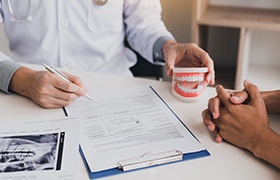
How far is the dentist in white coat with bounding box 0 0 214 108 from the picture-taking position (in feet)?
4.42

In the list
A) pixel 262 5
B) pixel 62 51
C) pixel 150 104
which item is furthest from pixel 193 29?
pixel 150 104

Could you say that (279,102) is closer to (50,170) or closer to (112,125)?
(112,125)

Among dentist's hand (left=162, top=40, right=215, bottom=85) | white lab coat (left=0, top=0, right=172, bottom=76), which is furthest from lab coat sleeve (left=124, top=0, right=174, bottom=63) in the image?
dentist's hand (left=162, top=40, right=215, bottom=85)

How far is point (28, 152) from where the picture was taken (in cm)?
85

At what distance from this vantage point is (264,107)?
92 cm

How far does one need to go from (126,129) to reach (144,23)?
660 millimetres

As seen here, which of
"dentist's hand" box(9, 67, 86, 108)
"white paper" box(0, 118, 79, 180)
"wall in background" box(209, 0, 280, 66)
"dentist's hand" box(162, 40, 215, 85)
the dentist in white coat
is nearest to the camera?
"white paper" box(0, 118, 79, 180)

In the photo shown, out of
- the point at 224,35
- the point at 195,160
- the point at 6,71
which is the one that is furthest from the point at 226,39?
the point at 195,160

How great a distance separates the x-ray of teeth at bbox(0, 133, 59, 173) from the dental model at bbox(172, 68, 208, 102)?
35 cm

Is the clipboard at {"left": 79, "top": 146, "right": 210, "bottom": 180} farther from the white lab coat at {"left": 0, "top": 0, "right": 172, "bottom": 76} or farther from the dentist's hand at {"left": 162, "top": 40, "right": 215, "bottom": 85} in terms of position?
the white lab coat at {"left": 0, "top": 0, "right": 172, "bottom": 76}

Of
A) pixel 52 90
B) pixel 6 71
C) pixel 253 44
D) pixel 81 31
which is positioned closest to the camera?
pixel 52 90

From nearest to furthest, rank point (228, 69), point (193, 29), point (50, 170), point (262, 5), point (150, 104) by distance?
1. point (50, 170)
2. point (150, 104)
3. point (193, 29)
4. point (262, 5)
5. point (228, 69)

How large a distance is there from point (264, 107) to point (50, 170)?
485 mm

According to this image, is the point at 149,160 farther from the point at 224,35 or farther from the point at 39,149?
the point at 224,35
